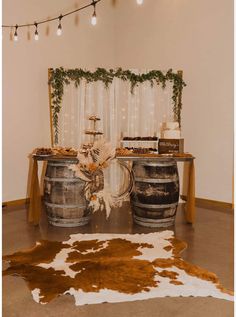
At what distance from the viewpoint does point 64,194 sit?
4172 mm

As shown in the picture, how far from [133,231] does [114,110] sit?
261 cm

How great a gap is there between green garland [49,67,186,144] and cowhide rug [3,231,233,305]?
279 centimetres

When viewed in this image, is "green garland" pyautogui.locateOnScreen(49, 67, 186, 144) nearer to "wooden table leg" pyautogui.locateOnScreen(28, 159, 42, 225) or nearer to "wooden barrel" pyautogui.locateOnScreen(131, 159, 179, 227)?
"wooden table leg" pyautogui.locateOnScreen(28, 159, 42, 225)

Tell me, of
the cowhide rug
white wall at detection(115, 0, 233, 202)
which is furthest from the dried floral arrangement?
white wall at detection(115, 0, 233, 202)

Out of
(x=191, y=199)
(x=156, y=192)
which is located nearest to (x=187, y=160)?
(x=191, y=199)

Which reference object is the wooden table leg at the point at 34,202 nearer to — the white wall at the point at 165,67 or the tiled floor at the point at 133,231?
the tiled floor at the point at 133,231

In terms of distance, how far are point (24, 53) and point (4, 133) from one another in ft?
4.53

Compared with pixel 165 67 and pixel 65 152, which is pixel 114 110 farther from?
pixel 65 152

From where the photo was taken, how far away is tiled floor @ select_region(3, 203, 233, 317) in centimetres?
227

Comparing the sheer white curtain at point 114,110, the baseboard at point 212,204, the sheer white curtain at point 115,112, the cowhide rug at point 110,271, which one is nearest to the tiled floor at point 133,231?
the cowhide rug at point 110,271

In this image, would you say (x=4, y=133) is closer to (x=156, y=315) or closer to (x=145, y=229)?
(x=145, y=229)

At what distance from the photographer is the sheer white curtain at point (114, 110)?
5.91m

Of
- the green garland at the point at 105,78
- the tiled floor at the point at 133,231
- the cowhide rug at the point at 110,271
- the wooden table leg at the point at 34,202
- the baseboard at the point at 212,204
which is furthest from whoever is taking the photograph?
the green garland at the point at 105,78

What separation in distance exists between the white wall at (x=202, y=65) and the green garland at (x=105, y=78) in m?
0.24
